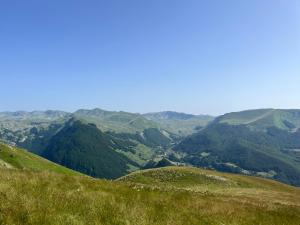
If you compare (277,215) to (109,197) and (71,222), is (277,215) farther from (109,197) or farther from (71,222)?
(71,222)

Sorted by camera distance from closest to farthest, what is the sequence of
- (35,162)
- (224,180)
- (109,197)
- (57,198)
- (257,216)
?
1. (57,198)
2. (109,197)
3. (257,216)
4. (224,180)
5. (35,162)

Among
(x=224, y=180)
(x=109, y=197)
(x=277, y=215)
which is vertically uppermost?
(x=109, y=197)

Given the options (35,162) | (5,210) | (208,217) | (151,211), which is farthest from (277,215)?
(35,162)

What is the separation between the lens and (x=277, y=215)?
1633 centimetres

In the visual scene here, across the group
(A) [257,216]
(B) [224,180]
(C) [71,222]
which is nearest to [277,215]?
(A) [257,216]

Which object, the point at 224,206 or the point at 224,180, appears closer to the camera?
the point at 224,206

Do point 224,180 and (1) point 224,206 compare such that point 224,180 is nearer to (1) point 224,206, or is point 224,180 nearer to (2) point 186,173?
(2) point 186,173

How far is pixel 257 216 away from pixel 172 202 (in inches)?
135

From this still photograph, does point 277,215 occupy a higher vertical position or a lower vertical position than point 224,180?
higher

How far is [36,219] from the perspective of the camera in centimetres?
1003

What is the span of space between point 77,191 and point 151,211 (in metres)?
3.49

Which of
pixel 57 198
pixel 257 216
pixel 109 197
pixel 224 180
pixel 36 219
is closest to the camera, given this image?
pixel 36 219

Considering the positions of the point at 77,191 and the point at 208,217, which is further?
the point at 77,191

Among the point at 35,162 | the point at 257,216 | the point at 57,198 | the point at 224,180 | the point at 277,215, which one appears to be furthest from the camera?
the point at 35,162
